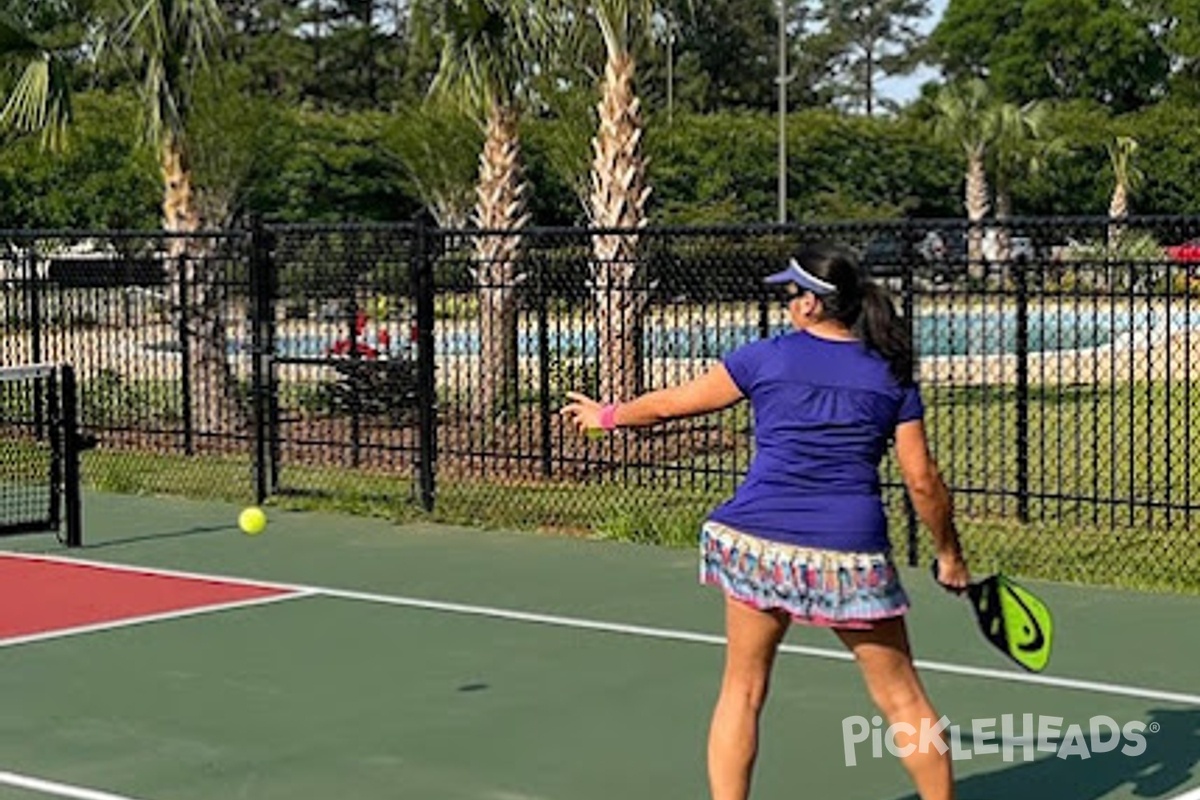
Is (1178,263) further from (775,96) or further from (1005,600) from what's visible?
(775,96)

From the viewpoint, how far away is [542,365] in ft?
46.8

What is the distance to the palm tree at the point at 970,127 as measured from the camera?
55.4 metres

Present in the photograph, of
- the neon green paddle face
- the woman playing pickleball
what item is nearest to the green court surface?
the neon green paddle face

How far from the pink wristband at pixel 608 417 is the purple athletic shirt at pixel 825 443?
55 cm

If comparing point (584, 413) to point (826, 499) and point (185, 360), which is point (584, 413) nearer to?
point (826, 499)

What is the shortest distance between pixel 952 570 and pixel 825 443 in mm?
606

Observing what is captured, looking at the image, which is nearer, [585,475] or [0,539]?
[0,539]

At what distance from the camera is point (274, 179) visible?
44.9 metres

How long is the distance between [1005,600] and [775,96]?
3297 inches

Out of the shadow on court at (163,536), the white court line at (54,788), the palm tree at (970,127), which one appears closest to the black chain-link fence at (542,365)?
the shadow on court at (163,536)

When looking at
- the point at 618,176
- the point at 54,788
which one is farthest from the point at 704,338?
the point at 54,788

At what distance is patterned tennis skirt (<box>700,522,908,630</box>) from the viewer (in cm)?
580

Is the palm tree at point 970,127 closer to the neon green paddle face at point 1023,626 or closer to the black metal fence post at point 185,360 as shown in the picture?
the black metal fence post at point 185,360

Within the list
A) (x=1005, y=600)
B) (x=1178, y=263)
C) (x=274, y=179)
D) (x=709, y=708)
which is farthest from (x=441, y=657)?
(x=274, y=179)
